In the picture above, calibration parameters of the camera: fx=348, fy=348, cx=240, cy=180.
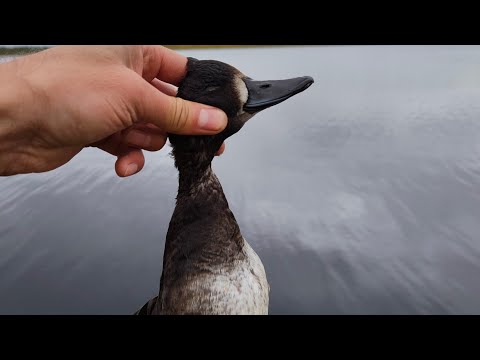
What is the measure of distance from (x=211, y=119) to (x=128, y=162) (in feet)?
2.66

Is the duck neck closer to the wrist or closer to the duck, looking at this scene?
the duck

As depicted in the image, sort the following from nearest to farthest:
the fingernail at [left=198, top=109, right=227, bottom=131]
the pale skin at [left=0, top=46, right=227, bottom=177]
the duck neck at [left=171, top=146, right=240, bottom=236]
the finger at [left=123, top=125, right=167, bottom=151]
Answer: the pale skin at [left=0, top=46, right=227, bottom=177] < the fingernail at [left=198, top=109, right=227, bottom=131] < the duck neck at [left=171, top=146, right=240, bottom=236] < the finger at [left=123, top=125, right=167, bottom=151]

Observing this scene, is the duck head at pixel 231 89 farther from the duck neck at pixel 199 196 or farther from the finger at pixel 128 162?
the finger at pixel 128 162

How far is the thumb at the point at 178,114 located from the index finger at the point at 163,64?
1.38 ft

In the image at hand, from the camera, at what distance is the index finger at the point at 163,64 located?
1.88 meters

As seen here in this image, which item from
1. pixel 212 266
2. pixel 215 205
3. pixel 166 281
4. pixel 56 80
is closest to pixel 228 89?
pixel 215 205

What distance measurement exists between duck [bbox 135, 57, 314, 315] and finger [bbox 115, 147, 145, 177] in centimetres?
41

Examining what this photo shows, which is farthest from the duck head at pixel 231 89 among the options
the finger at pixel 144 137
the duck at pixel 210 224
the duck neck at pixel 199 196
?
the finger at pixel 144 137

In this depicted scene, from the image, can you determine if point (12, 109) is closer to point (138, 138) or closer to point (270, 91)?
point (138, 138)

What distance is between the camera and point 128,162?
216 cm

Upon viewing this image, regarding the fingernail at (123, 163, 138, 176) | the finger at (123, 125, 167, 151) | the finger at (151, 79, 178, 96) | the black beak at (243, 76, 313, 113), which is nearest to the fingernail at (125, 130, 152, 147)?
the finger at (123, 125, 167, 151)

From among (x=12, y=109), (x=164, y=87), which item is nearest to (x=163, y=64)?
(x=164, y=87)

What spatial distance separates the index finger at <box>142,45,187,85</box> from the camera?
188 cm

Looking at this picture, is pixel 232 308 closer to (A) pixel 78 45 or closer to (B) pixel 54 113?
(B) pixel 54 113
